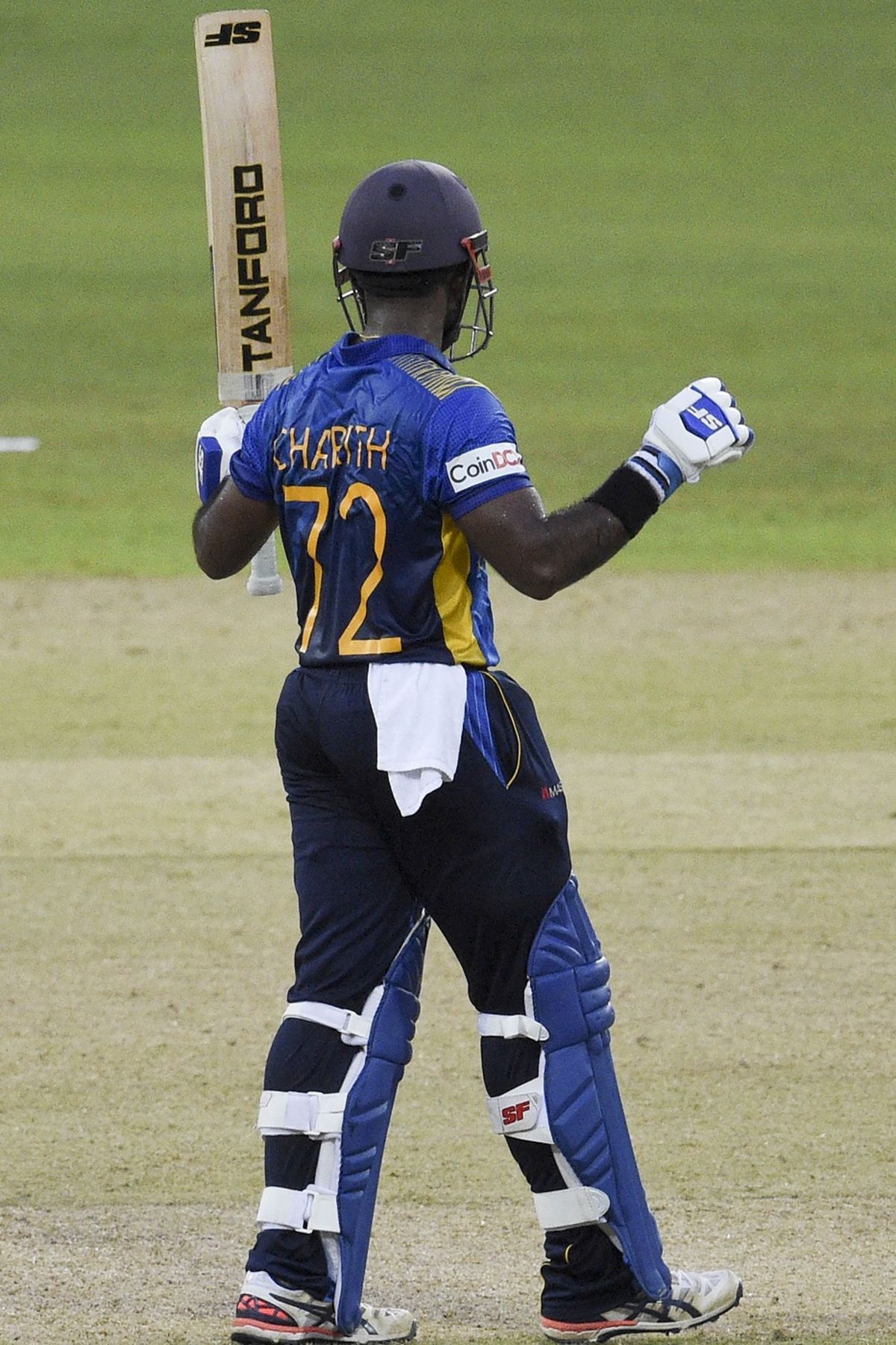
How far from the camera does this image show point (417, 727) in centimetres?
334

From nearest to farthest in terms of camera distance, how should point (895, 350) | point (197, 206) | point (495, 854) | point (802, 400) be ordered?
point (495, 854) → point (802, 400) → point (895, 350) → point (197, 206)

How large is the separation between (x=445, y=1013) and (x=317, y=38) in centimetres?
2754

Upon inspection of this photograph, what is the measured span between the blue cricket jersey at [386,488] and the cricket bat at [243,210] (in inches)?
31.9

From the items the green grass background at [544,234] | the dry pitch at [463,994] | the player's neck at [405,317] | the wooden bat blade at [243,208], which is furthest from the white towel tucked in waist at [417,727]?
the green grass background at [544,234]

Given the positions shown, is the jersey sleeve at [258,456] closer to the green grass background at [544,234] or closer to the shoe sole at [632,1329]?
the shoe sole at [632,1329]

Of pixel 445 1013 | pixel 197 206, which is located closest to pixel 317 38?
pixel 197 206

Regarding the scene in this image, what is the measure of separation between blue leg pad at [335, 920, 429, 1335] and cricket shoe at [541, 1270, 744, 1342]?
0.33 metres

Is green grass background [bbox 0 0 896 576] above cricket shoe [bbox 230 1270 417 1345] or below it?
above

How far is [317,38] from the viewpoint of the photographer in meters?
31.2

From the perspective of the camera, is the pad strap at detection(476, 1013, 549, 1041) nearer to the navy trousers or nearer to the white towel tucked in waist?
the navy trousers

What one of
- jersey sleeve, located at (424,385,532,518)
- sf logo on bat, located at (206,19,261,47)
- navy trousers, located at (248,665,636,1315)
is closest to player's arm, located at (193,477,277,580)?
navy trousers, located at (248,665,636,1315)

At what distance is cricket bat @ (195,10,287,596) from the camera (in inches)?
168

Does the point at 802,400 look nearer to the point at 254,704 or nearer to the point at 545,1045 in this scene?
the point at 254,704

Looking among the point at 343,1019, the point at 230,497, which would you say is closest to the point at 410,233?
the point at 230,497
